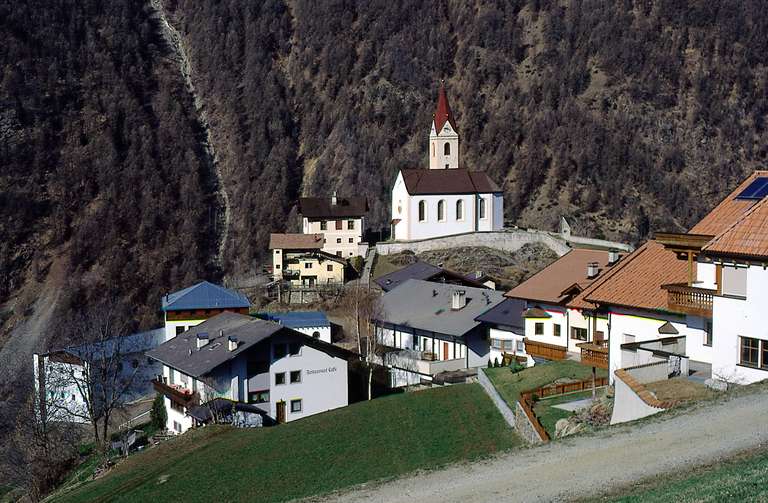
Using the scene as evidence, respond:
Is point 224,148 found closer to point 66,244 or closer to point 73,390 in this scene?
point 66,244

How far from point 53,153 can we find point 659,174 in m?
66.6

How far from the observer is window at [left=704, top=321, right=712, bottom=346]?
86.7 feet

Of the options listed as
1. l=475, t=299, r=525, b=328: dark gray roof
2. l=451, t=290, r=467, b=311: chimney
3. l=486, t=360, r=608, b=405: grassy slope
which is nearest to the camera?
l=486, t=360, r=608, b=405: grassy slope

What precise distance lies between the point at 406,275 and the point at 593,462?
143ft

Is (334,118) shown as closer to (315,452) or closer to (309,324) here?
(309,324)

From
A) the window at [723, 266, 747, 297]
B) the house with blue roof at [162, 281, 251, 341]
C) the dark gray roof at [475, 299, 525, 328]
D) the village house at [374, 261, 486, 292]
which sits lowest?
the house with blue roof at [162, 281, 251, 341]

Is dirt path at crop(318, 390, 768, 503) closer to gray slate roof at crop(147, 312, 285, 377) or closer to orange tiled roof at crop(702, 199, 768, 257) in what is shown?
orange tiled roof at crop(702, 199, 768, 257)

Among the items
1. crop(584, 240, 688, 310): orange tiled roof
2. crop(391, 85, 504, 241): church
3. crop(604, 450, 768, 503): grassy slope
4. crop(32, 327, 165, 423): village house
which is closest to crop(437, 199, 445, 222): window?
crop(391, 85, 504, 241): church

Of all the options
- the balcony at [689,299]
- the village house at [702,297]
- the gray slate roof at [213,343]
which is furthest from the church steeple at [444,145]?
the balcony at [689,299]

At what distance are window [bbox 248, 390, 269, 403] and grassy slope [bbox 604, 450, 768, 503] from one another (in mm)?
26741

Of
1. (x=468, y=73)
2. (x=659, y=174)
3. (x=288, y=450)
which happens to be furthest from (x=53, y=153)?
(x=288, y=450)

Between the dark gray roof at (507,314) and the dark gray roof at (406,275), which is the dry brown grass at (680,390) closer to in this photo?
the dark gray roof at (507,314)

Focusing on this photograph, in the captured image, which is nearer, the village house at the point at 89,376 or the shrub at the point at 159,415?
the shrub at the point at 159,415

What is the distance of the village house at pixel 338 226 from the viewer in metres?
73.2
